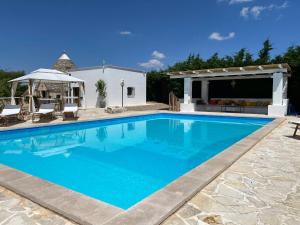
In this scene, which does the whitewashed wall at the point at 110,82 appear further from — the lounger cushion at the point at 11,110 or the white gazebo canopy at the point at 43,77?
the lounger cushion at the point at 11,110

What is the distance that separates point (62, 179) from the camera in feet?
16.2

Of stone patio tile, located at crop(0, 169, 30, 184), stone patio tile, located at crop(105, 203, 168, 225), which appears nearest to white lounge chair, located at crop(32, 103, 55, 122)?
stone patio tile, located at crop(0, 169, 30, 184)

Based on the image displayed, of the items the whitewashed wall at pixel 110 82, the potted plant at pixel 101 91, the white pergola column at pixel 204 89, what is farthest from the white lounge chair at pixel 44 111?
the white pergola column at pixel 204 89

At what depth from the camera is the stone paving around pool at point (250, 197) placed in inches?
106

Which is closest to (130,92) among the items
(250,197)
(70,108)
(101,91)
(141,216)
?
(101,91)

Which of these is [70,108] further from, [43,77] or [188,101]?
[188,101]

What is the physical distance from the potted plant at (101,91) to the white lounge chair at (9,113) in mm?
7534

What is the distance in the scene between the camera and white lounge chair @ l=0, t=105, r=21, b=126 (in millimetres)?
10388

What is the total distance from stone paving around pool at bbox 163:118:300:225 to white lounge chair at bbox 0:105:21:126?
9954mm

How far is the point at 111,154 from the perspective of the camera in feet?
23.0

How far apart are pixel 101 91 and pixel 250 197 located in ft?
53.2

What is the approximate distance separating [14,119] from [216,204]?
11278 mm

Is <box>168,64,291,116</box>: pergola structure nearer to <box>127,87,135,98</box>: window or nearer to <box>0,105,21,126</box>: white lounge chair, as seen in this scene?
<box>127,87,135,98</box>: window

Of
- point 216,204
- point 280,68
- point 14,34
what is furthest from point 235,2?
point 14,34
